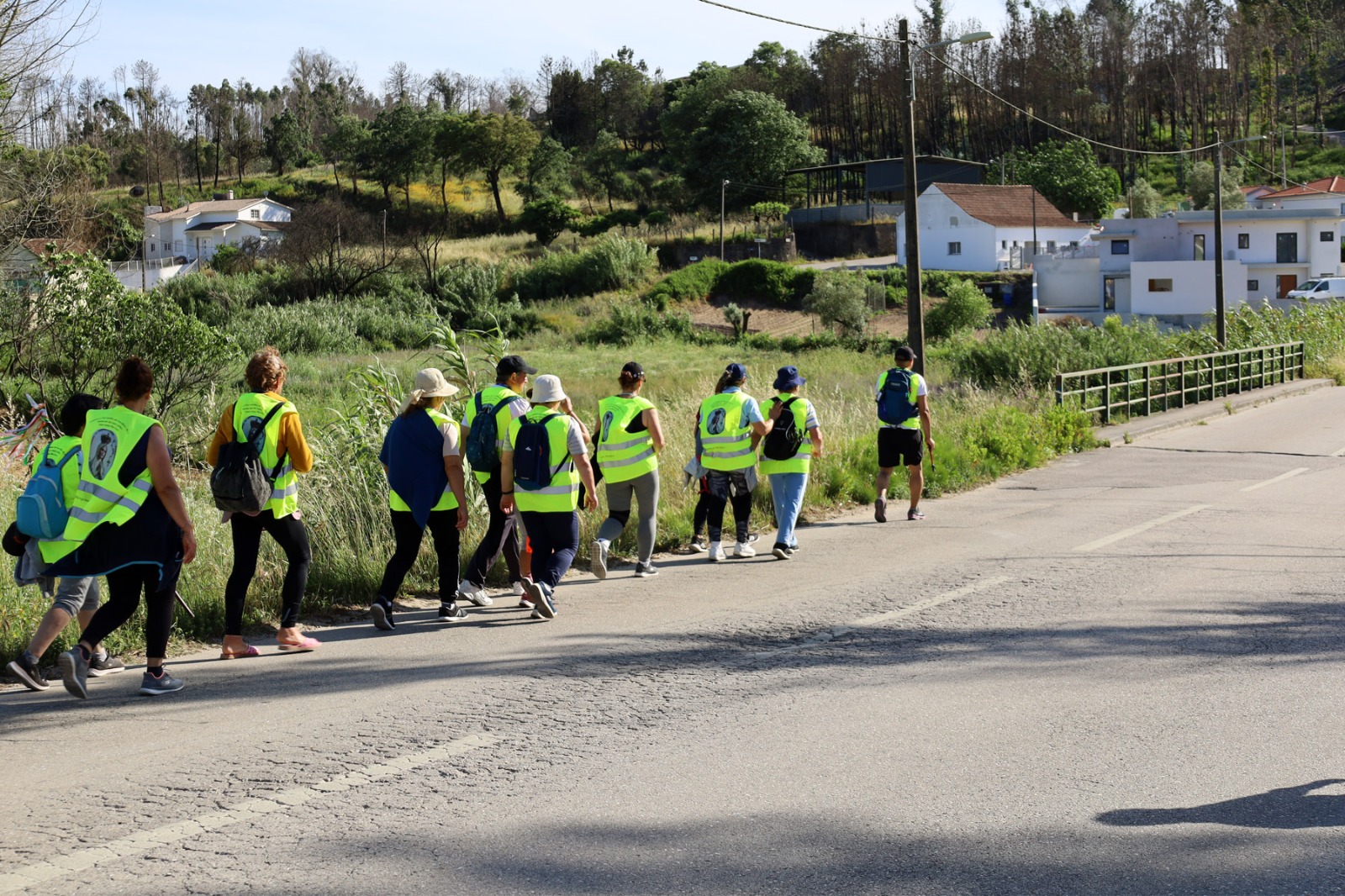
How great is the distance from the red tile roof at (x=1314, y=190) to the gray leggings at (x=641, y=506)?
8110 cm

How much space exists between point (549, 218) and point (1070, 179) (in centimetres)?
3929

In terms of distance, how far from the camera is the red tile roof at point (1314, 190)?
7869cm

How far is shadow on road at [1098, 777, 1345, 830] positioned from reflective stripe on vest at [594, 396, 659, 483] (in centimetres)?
542

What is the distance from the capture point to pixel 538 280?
7281 cm

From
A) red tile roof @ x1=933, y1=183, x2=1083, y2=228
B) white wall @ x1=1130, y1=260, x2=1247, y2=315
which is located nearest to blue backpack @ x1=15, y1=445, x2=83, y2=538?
white wall @ x1=1130, y1=260, x2=1247, y2=315

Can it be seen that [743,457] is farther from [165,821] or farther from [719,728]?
[165,821]

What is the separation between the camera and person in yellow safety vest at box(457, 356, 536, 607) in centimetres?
868

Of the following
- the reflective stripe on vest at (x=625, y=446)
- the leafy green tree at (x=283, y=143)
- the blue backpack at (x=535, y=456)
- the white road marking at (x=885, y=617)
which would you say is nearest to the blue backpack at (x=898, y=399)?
the white road marking at (x=885, y=617)

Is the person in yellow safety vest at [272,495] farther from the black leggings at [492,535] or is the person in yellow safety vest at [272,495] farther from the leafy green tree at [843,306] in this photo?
the leafy green tree at [843,306]

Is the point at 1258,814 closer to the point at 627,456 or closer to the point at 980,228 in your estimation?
the point at 627,456

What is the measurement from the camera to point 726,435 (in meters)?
10.6

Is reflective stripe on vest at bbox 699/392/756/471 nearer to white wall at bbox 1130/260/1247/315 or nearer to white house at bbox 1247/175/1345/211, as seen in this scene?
white wall at bbox 1130/260/1247/315

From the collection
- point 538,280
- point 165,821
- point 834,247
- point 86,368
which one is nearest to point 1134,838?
point 165,821

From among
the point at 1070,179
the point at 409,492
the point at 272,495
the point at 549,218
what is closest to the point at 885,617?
the point at 409,492
